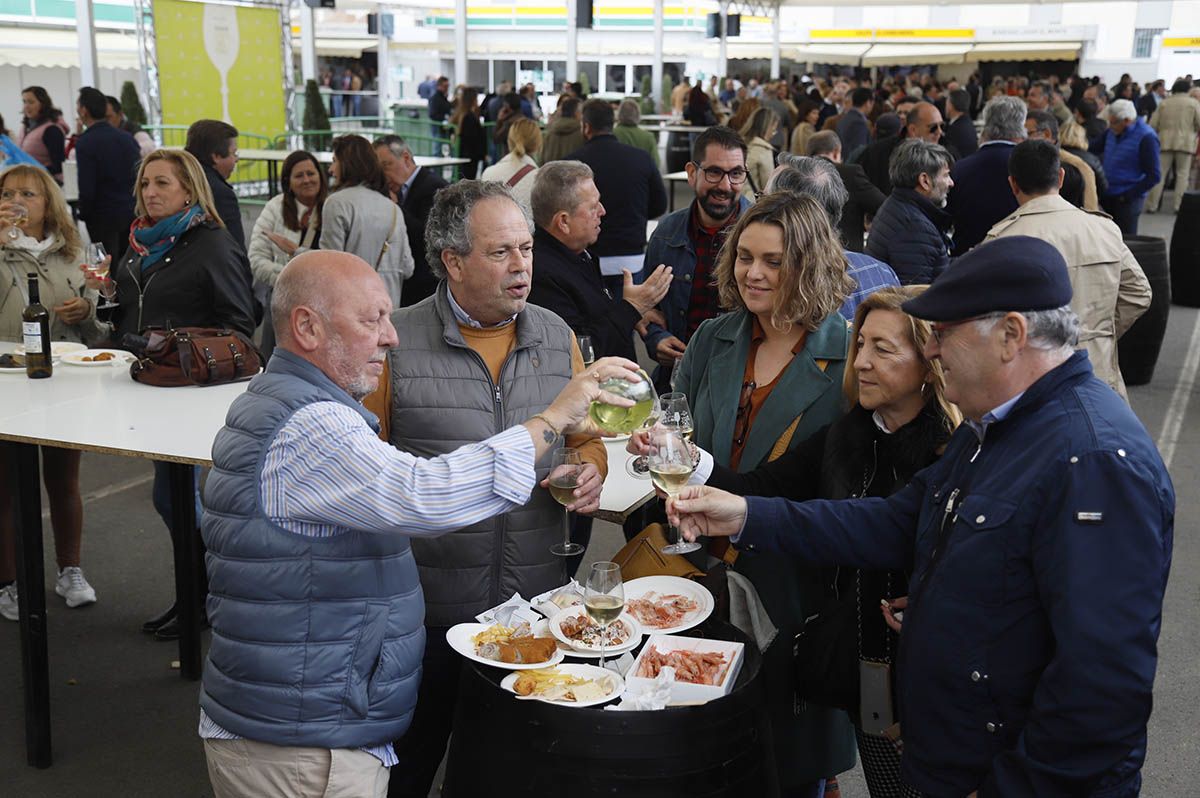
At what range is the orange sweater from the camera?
8.84 feet

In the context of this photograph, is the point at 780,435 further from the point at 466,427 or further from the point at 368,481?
the point at 368,481

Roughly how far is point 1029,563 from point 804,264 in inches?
50.1

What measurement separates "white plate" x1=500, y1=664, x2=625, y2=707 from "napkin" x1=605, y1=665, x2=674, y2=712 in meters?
0.02

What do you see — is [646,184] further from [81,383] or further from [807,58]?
[807,58]

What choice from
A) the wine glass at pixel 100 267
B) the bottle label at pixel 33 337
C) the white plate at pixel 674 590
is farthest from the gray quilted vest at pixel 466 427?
the wine glass at pixel 100 267

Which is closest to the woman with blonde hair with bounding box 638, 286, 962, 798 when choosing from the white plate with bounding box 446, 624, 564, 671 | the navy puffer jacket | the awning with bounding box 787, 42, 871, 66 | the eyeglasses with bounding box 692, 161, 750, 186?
the white plate with bounding box 446, 624, 564, 671

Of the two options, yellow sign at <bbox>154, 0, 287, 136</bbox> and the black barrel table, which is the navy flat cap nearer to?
the black barrel table

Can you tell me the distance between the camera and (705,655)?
7.53 ft

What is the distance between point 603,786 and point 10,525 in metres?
3.36

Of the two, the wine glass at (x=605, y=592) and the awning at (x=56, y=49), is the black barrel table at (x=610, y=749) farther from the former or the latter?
the awning at (x=56, y=49)

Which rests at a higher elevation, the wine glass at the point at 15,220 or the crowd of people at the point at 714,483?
the wine glass at the point at 15,220

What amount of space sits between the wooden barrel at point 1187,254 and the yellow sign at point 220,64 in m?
9.66

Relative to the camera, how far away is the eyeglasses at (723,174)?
15.8 ft

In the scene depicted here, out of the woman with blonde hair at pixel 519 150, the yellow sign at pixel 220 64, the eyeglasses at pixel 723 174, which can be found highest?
the yellow sign at pixel 220 64
